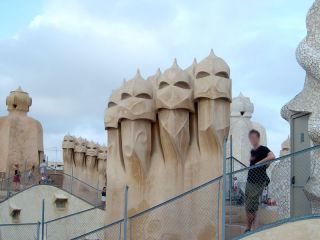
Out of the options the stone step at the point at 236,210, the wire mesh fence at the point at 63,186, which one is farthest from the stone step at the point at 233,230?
the wire mesh fence at the point at 63,186

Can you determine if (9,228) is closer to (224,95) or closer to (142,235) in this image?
(142,235)

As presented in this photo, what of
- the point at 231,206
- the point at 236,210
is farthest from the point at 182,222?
the point at 231,206

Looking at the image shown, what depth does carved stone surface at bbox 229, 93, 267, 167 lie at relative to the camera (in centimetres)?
2375

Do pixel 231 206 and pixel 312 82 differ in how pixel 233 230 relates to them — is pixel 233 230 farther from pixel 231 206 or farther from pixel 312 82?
pixel 312 82

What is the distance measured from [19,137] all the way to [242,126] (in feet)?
36.3

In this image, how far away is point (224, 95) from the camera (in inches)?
413

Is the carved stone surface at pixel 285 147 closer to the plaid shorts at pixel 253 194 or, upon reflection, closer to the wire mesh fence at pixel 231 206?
the wire mesh fence at pixel 231 206

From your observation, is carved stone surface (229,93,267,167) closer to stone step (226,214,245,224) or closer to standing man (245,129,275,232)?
stone step (226,214,245,224)

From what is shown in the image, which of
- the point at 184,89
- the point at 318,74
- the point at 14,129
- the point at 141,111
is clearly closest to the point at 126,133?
the point at 141,111

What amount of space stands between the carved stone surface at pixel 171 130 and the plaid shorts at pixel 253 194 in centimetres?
286

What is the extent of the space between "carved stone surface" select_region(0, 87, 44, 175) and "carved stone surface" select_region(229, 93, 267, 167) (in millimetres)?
10008

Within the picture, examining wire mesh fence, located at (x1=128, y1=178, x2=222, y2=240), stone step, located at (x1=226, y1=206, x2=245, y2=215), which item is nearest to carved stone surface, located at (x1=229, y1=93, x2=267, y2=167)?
wire mesh fence, located at (x1=128, y1=178, x2=222, y2=240)

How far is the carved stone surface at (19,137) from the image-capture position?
2548 centimetres

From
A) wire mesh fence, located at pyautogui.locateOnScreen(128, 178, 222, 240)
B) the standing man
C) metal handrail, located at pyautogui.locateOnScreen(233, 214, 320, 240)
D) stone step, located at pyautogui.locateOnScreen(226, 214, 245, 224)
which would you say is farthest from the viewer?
wire mesh fence, located at pyautogui.locateOnScreen(128, 178, 222, 240)
